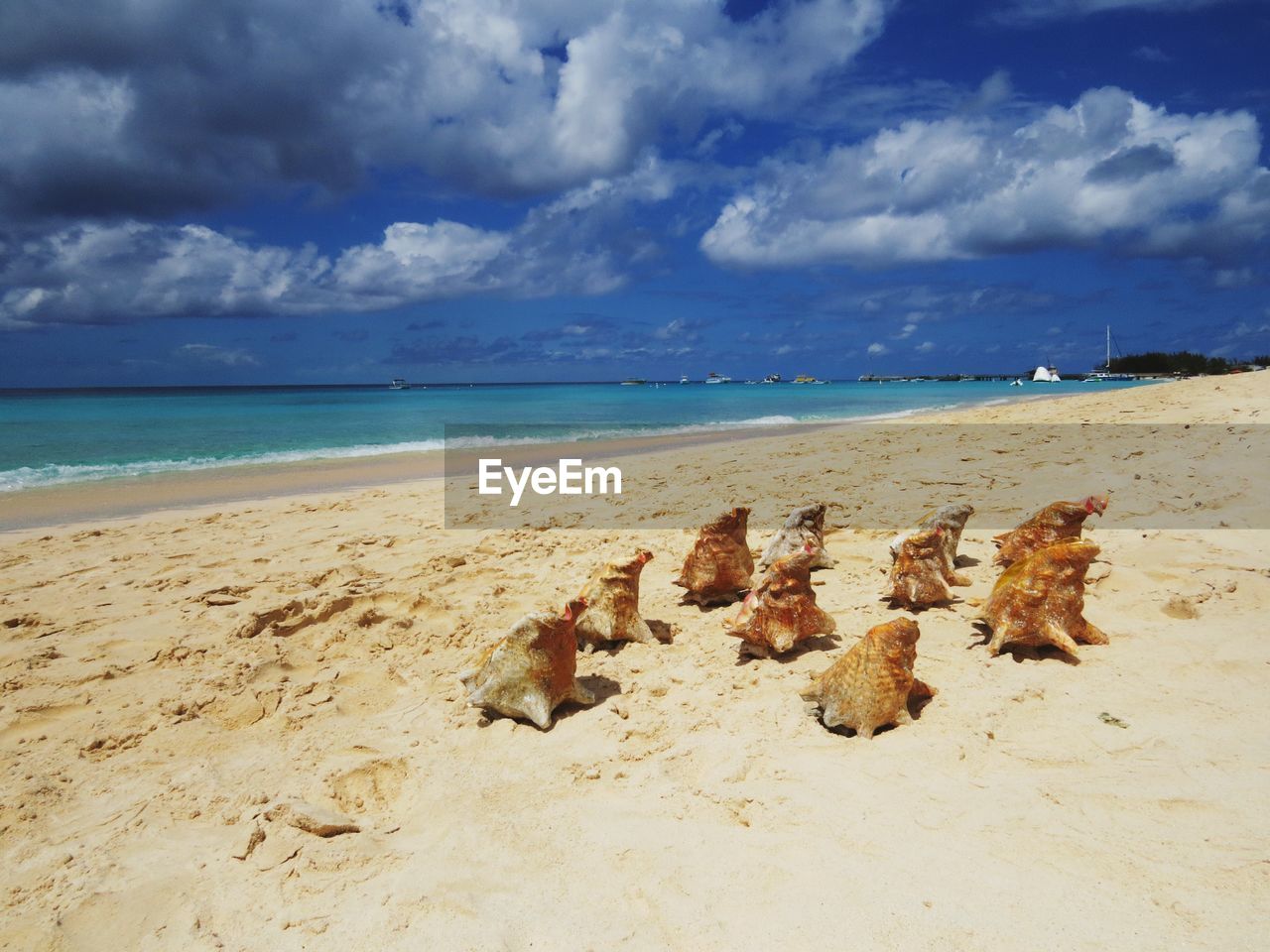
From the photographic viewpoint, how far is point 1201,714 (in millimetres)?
3072

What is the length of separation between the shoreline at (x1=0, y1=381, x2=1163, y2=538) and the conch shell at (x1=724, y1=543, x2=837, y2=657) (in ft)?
31.4

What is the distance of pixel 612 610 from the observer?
4.53m

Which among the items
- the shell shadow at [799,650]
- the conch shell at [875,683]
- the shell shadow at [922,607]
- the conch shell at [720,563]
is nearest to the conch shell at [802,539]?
the conch shell at [720,563]

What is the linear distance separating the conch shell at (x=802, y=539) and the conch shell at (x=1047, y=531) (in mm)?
1277

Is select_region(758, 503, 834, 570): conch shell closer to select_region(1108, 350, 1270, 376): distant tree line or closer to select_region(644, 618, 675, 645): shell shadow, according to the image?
select_region(644, 618, 675, 645): shell shadow

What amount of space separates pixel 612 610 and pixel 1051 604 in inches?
101

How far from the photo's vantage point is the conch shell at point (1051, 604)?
3709 millimetres

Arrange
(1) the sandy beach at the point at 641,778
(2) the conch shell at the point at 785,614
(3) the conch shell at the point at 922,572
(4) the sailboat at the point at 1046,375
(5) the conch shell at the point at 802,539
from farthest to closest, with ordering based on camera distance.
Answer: (4) the sailboat at the point at 1046,375
(5) the conch shell at the point at 802,539
(3) the conch shell at the point at 922,572
(2) the conch shell at the point at 785,614
(1) the sandy beach at the point at 641,778

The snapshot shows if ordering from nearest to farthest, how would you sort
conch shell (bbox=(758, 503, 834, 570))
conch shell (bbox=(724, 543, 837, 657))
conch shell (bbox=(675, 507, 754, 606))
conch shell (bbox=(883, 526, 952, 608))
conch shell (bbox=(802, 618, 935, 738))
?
conch shell (bbox=(802, 618, 935, 738)) < conch shell (bbox=(724, 543, 837, 657)) < conch shell (bbox=(883, 526, 952, 608)) < conch shell (bbox=(675, 507, 754, 606)) < conch shell (bbox=(758, 503, 834, 570))

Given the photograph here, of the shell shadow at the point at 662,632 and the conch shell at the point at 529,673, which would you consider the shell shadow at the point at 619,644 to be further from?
the conch shell at the point at 529,673

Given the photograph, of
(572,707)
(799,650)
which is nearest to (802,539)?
(799,650)

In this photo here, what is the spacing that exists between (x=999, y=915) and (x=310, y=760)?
3.12 meters

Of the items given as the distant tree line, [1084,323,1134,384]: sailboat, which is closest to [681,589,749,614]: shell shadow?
the distant tree line

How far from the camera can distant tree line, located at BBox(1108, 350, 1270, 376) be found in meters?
41.6
